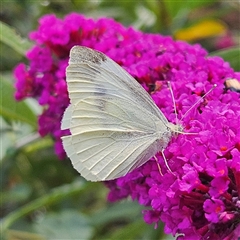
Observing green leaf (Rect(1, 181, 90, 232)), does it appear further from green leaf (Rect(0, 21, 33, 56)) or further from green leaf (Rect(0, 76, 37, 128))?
green leaf (Rect(0, 21, 33, 56))

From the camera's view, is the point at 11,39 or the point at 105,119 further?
the point at 11,39

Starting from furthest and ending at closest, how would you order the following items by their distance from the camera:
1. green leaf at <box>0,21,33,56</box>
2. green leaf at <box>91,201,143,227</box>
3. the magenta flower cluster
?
green leaf at <box>91,201,143,227</box> → green leaf at <box>0,21,33,56</box> → the magenta flower cluster

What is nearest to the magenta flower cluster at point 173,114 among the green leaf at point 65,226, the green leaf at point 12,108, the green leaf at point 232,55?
the green leaf at point 12,108

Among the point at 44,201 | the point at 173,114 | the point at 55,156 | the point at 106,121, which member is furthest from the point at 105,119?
the point at 55,156

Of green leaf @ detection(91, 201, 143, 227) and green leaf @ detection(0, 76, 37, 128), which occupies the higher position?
green leaf @ detection(0, 76, 37, 128)

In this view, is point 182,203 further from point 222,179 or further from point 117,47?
point 117,47

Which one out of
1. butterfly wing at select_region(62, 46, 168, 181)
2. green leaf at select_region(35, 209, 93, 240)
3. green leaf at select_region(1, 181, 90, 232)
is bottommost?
green leaf at select_region(35, 209, 93, 240)

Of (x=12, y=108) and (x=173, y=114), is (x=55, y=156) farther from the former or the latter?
(x=173, y=114)

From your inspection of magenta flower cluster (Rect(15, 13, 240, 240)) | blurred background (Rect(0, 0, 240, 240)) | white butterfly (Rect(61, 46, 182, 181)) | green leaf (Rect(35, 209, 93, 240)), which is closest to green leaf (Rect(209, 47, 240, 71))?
blurred background (Rect(0, 0, 240, 240))
